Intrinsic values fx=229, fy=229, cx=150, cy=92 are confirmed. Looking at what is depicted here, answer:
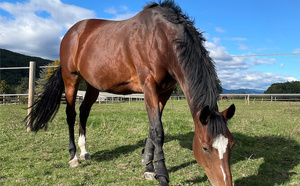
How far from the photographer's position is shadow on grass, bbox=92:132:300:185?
2779 millimetres

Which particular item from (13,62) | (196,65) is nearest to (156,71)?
(196,65)

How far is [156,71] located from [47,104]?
2660mm

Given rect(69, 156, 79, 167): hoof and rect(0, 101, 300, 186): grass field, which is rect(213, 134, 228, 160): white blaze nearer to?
rect(0, 101, 300, 186): grass field

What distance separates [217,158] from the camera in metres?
1.88

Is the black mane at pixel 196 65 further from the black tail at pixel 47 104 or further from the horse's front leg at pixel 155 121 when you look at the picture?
the black tail at pixel 47 104

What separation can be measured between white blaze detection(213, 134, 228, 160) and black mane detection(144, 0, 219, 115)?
32 centimetres

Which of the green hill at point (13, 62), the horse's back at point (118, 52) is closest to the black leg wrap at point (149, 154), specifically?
the horse's back at point (118, 52)

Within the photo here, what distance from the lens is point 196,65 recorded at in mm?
2365

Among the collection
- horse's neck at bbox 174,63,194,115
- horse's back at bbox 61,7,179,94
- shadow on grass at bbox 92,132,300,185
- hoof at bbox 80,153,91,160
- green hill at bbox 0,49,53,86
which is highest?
green hill at bbox 0,49,53,86

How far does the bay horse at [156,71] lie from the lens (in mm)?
1984

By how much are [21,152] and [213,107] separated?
3.54 m

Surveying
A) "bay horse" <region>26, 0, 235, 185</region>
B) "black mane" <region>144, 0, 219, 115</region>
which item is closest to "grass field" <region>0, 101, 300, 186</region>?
"bay horse" <region>26, 0, 235, 185</region>

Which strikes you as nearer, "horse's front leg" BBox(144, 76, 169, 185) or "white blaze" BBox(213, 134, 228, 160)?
"white blaze" BBox(213, 134, 228, 160)

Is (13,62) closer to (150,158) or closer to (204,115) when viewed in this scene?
(150,158)
